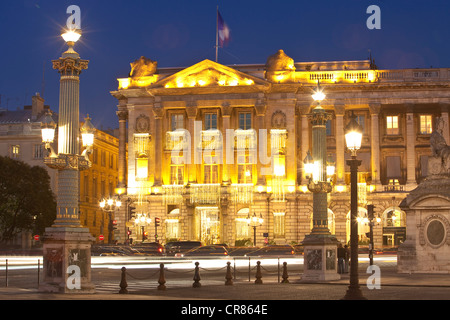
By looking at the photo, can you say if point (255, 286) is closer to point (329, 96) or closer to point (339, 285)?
point (339, 285)

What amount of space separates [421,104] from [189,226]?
28.0m

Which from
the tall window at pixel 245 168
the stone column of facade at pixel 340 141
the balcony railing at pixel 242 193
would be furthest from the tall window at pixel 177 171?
the stone column of facade at pixel 340 141

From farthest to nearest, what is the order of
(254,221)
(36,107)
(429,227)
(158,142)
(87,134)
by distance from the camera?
(36,107) → (158,142) → (254,221) → (429,227) → (87,134)

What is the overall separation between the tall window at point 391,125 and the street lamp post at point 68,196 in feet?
226

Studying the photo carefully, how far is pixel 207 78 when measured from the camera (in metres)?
91.4

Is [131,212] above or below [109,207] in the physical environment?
below

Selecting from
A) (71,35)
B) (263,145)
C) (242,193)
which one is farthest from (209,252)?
(71,35)

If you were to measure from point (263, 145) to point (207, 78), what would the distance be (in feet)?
31.2

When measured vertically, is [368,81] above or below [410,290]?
above

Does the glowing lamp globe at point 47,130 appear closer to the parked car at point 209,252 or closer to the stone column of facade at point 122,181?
the parked car at point 209,252

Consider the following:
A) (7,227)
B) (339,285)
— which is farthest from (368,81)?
(339,285)

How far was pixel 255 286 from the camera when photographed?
108 feet

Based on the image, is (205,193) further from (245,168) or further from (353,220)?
(353,220)

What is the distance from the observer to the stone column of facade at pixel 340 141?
90812mm
